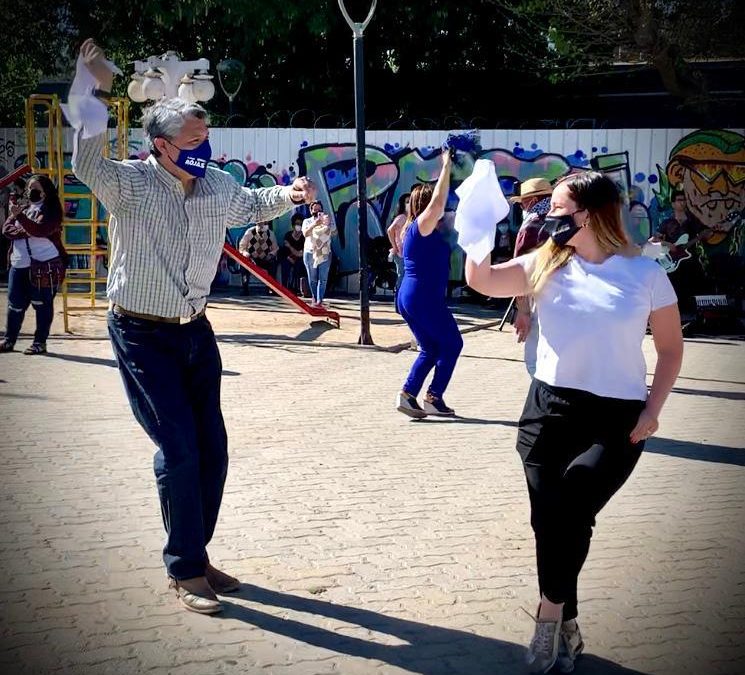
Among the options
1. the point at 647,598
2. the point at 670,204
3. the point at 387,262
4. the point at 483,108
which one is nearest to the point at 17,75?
the point at 483,108

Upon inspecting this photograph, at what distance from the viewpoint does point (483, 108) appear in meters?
25.6

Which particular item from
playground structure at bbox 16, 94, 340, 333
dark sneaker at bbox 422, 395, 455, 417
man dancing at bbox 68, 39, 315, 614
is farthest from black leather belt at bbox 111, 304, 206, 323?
playground structure at bbox 16, 94, 340, 333

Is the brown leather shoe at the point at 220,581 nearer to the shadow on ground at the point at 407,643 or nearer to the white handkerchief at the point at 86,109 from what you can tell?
the shadow on ground at the point at 407,643

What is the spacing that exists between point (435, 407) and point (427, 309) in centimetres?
85

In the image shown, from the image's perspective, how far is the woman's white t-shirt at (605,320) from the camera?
13.4ft

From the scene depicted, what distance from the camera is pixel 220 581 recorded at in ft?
16.1

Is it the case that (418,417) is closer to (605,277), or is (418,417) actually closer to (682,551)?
(682,551)

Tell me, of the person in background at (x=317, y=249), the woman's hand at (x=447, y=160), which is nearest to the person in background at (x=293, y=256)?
the person in background at (x=317, y=249)

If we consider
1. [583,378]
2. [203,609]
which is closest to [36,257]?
[203,609]

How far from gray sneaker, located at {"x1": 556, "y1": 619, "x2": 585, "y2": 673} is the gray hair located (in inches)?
105

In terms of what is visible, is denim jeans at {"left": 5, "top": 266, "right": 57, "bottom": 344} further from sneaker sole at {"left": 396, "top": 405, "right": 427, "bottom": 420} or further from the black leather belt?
the black leather belt

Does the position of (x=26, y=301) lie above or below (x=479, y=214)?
below

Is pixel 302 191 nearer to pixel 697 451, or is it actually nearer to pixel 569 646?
pixel 569 646

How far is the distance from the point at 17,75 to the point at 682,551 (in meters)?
30.6
